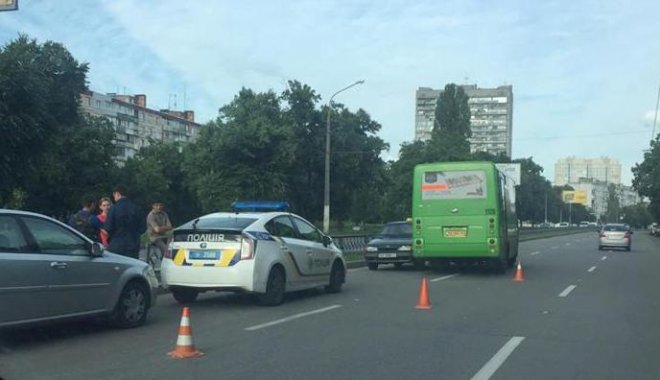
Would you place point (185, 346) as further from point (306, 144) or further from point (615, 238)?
point (306, 144)

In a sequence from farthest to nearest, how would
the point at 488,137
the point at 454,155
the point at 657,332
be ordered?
the point at 488,137
the point at 454,155
the point at 657,332

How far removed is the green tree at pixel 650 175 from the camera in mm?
73625

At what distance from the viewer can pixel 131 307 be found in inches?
373

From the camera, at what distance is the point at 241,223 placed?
38.5 feet

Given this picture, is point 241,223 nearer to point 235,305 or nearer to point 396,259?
point 235,305

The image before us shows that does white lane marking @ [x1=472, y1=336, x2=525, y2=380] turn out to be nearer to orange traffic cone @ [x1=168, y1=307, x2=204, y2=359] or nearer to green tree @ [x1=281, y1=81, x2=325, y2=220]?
orange traffic cone @ [x1=168, y1=307, x2=204, y2=359]

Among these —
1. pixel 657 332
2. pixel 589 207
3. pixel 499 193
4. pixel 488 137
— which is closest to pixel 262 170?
pixel 499 193

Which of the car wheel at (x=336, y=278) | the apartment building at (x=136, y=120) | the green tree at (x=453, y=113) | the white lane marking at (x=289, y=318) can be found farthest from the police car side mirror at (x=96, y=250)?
the apartment building at (x=136, y=120)

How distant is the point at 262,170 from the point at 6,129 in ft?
63.0

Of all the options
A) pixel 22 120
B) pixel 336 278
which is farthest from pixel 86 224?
pixel 22 120

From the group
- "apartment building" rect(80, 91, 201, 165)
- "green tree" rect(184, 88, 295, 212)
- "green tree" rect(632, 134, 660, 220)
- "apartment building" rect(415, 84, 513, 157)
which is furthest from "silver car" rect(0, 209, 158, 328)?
"apartment building" rect(415, 84, 513, 157)

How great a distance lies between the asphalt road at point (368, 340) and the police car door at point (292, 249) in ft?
1.78

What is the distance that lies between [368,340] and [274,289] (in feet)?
10.8

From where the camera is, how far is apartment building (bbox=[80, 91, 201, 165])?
104 metres
